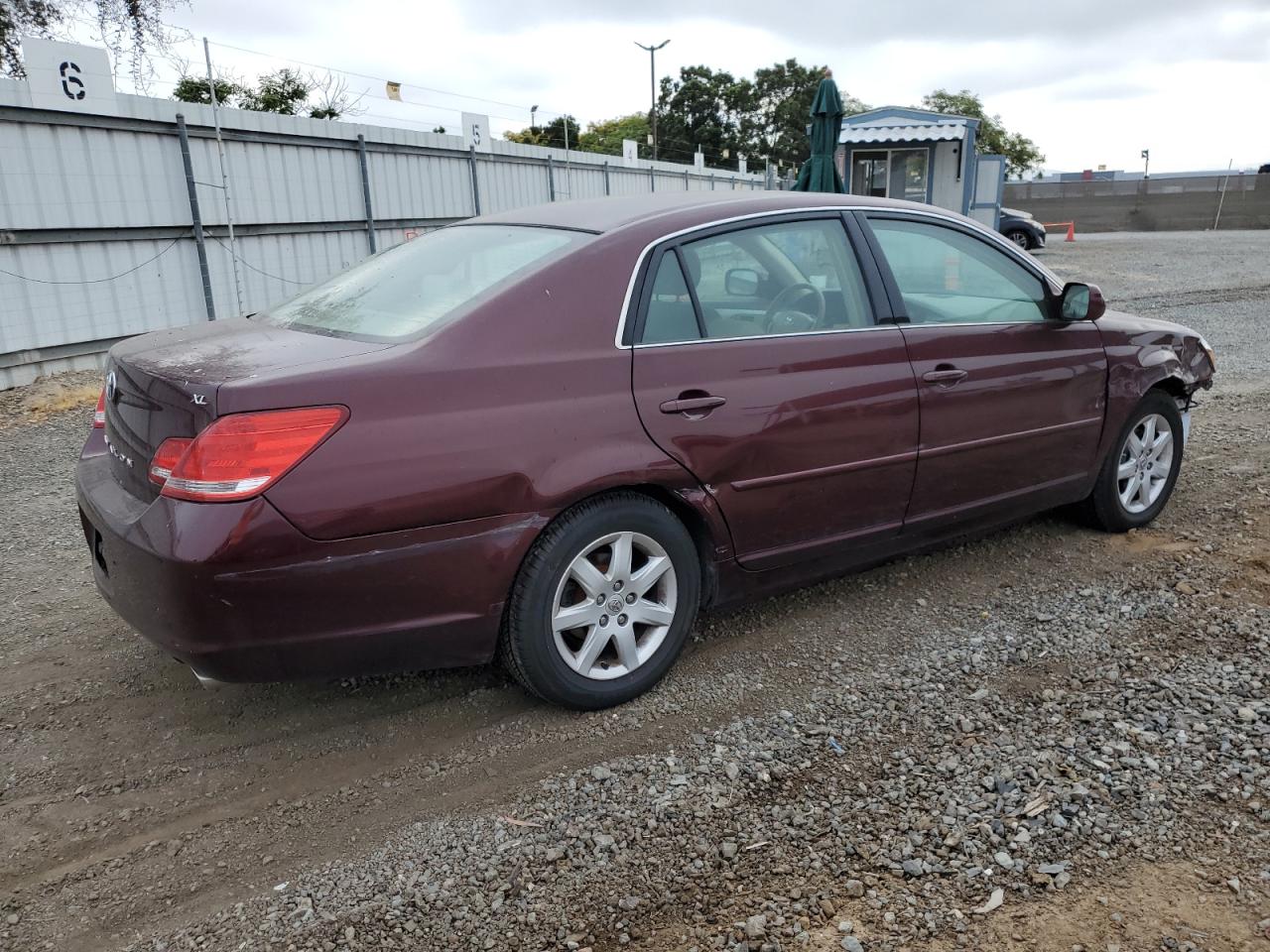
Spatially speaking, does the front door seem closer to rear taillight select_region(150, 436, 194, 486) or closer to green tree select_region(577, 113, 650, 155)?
rear taillight select_region(150, 436, 194, 486)

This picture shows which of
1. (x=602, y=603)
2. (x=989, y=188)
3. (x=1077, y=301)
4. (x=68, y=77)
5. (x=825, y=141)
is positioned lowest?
(x=602, y=603)

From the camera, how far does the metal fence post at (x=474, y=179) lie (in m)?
14.2

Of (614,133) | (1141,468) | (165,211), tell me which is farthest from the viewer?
(614,133)

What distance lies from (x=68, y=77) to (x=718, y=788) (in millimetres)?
8792

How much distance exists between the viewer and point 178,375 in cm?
265

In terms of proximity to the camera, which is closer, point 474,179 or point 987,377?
point 987,377

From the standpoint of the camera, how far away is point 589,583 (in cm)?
294

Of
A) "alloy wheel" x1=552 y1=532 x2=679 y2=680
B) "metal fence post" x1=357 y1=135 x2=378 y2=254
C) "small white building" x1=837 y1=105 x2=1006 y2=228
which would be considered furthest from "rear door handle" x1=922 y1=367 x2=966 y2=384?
"small white building" x1=837 y1=105 x2=1006 y2=228

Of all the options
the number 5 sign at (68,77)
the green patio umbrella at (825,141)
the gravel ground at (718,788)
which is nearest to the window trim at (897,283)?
the gravel ground at (718,788)

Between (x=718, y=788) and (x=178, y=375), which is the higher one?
(x=178, y=375)

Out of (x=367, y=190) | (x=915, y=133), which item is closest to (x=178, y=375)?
(x=367, y=190)

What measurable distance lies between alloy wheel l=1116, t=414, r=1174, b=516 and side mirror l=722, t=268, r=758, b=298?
2.22 m

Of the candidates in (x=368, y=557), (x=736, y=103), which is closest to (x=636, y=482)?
(x=368, y=557)

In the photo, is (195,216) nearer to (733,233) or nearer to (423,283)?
(423,283)
